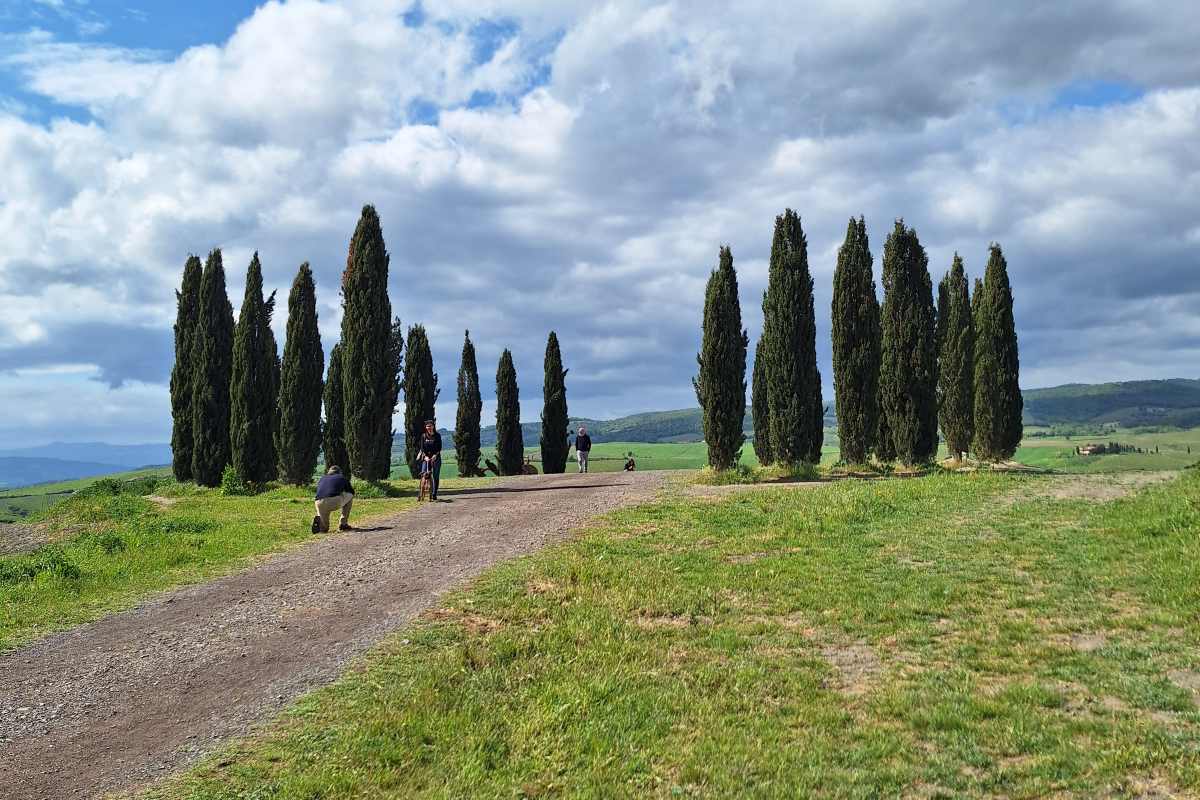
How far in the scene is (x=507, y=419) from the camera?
54688 mm

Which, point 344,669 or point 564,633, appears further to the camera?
point 564,633

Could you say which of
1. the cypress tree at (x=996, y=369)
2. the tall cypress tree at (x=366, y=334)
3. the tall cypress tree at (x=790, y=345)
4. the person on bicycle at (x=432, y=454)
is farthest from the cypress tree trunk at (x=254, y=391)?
the cypress tree at (x=996, y=369)

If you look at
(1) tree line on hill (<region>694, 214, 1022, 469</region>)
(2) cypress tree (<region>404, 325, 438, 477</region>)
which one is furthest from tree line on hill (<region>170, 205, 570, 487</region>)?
(1) tree line on hill (<region>694, 214, 1022, 469</region>)

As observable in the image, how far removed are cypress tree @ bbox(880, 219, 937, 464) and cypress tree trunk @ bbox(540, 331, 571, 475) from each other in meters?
23.4

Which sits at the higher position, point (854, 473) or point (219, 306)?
point (219, 306)

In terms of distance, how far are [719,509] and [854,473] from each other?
13715mm

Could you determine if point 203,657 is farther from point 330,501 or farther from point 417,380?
point 417,380

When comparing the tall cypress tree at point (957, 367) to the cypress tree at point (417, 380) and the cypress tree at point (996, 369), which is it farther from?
the cypress tree at point (417, 380)

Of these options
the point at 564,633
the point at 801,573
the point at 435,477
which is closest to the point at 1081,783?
the point at 564,633

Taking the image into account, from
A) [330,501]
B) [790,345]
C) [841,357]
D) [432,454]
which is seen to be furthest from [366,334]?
[841,357]

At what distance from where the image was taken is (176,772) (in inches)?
291

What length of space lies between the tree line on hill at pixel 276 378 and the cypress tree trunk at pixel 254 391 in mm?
46

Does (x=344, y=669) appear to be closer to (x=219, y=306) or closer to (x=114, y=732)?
(x=114, y=732)

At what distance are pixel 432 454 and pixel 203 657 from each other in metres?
15.8
